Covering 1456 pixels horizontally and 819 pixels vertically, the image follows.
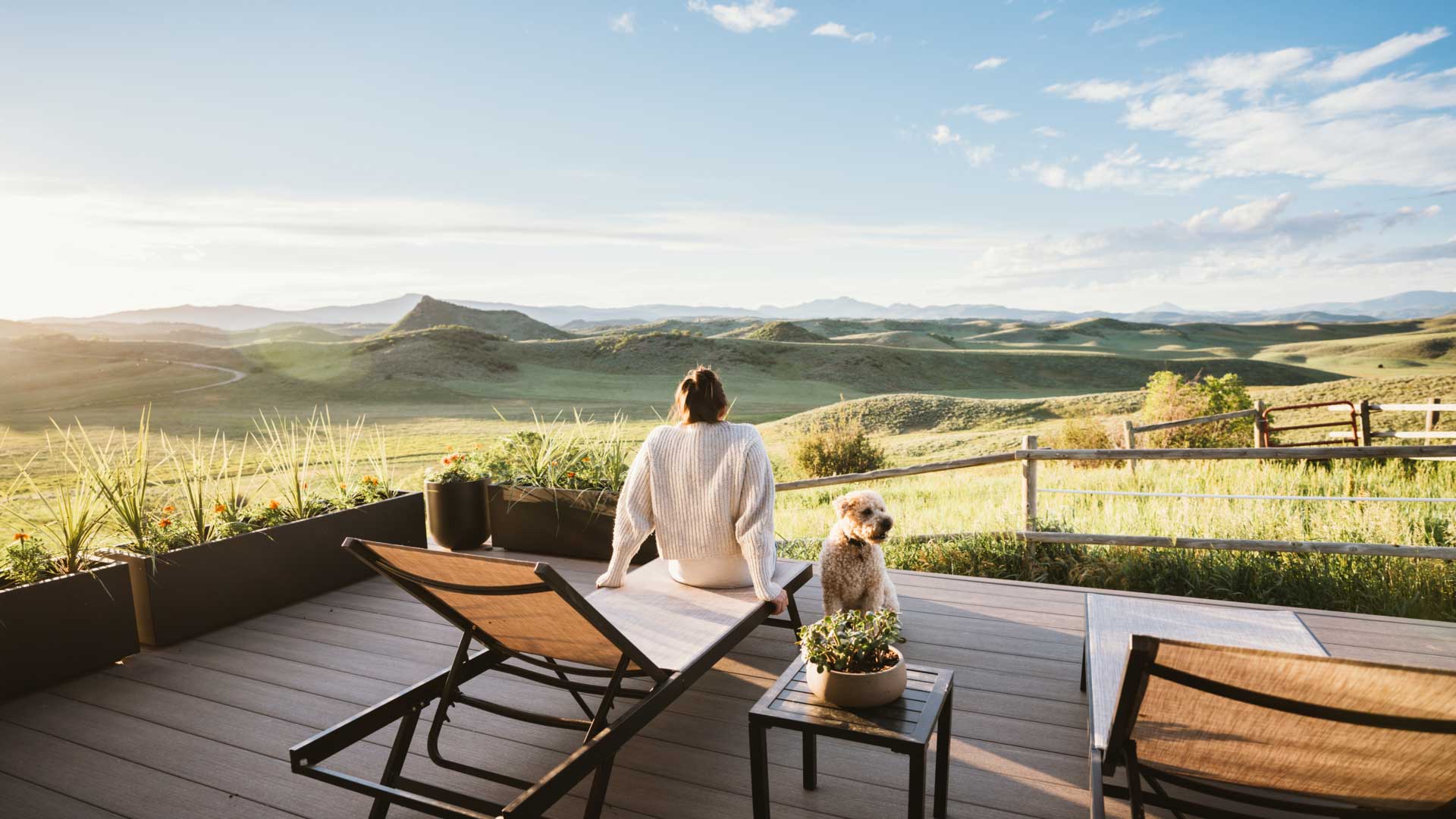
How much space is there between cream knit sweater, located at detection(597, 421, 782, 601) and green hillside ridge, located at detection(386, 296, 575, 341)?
60263 millimetres

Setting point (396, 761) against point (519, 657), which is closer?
point (396, 761)

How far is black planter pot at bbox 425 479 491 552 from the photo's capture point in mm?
5324

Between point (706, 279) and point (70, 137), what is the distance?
25.0 m

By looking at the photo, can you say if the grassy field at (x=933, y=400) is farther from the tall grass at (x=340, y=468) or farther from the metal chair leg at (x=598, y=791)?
the metal chair leg at (x=598, y=791)

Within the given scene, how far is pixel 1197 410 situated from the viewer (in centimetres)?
1277

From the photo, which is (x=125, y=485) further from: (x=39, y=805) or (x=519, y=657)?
(x=519, y=657)

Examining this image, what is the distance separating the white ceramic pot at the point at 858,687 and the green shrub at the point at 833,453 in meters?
10.6

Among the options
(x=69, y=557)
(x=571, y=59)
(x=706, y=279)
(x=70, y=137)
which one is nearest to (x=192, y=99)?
(x=70, y=137)

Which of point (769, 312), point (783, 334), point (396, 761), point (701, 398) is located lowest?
point (396, 761)

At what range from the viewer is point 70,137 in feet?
42.9

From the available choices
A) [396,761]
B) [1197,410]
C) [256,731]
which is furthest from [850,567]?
[1197,410]

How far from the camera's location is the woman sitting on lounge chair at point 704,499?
9.80ft

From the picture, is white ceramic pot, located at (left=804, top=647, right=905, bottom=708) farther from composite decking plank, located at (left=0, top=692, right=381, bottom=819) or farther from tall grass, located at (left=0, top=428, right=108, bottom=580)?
tall grass, located at (left=0, top=428, right=108, bottom=580)

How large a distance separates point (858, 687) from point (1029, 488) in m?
3.43
